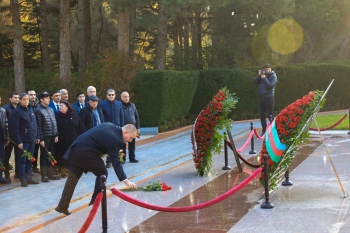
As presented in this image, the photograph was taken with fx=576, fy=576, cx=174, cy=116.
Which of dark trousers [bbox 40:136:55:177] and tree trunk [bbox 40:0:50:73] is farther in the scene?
tree trunk [bbox 40:0:50:73]

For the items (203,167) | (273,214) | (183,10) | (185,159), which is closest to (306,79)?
(183,10)

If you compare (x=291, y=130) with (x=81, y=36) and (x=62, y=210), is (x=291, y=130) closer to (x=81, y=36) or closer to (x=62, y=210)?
(x=62, y=210)

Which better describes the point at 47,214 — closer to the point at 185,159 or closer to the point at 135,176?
the point at 135,176

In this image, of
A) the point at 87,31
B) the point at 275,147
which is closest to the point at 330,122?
the point at 275,147

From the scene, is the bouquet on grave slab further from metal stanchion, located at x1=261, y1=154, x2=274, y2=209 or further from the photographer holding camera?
the photographer holding camera

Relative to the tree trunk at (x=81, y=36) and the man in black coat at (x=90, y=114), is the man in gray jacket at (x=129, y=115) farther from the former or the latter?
the tree trunk at (x=81, y=36)

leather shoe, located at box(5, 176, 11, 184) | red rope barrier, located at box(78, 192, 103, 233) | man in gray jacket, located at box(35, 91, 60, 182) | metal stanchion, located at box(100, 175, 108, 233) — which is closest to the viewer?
red rope barrier, located at box(78, 192, 103, 233)

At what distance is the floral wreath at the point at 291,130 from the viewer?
9.18 metres

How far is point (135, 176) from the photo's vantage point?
11734 mm

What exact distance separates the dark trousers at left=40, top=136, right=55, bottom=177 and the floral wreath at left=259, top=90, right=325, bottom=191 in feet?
14.4

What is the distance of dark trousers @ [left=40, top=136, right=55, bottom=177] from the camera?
442 inches

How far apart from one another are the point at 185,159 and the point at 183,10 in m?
13.6

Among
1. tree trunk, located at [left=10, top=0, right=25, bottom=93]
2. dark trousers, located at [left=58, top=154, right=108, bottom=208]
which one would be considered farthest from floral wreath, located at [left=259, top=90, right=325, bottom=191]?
tree trunk, located at [left=10, top=0, right=25, bottom=93]

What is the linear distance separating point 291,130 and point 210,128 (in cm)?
233
